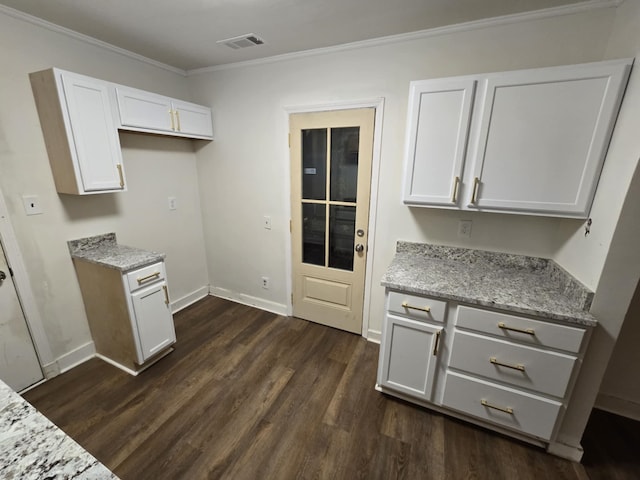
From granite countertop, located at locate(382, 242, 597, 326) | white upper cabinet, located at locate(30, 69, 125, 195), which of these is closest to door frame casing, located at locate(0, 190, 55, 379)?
white upper cabinet, located at locate(30, 69, 125, 195)

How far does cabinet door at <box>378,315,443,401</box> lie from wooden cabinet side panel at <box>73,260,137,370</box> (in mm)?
1843

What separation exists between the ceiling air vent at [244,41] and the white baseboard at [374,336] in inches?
101

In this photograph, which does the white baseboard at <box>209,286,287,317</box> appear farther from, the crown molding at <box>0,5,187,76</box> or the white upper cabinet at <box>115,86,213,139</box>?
the crown molding at <box>0,5,187,76</box>

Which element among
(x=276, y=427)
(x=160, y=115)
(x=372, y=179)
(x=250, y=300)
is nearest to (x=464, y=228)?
(x=372, y=179)

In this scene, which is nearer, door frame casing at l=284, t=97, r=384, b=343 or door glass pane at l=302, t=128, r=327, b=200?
door frame casing at l=284, t=97, r=384, b=343

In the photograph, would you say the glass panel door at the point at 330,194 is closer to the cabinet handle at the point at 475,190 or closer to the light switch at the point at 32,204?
the cabinet handle at the point at 475,190

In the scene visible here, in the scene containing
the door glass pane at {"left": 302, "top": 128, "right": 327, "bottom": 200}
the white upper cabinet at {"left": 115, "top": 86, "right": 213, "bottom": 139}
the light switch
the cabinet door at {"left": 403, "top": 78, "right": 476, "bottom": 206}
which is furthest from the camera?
the door glass pane at {"left": 302, "top": 128, "right": 327, "bottom": 200}

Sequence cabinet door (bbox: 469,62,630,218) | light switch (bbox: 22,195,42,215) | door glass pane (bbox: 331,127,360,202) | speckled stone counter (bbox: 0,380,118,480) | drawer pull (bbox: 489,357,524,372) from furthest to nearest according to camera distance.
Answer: door glass pane (bbox: 331,127,360,202) → light switch (bbox: 22,195,42,215) → drawer pull (bbox: 489,357,524,372) → cabinet door (bbox: 469,62,630,218) → speckled stone counter (bbox: 0,380,118,480)

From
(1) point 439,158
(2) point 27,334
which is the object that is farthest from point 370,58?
(2) point 27,334

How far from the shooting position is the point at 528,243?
6.25ft

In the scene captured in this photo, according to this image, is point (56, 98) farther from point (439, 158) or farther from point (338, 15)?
point (439, 158)

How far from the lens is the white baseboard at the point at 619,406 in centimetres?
179

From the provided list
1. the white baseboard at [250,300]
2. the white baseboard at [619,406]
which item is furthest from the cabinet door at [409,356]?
the white baseboard at [250,300]

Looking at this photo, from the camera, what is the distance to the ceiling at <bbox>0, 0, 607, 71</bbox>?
1589 mm
